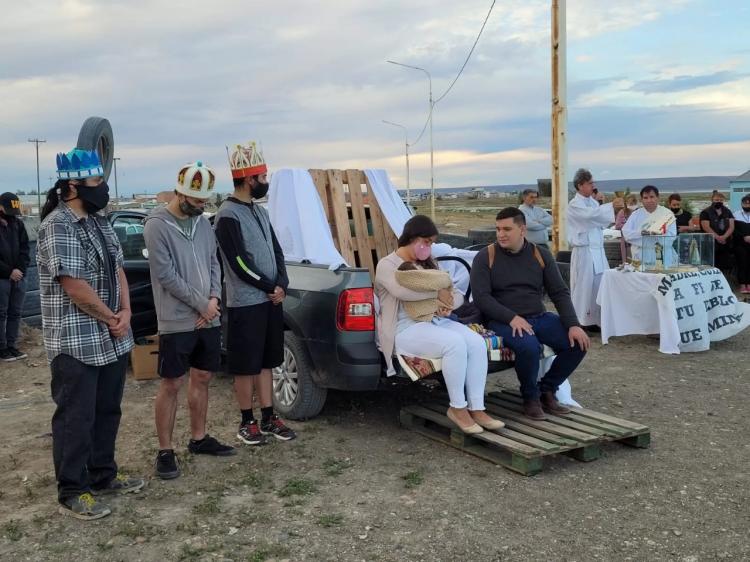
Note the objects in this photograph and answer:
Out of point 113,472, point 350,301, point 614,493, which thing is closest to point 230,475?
point 113,472

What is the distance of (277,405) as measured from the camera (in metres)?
5.96

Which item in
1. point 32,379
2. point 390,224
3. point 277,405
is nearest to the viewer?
point 277,405

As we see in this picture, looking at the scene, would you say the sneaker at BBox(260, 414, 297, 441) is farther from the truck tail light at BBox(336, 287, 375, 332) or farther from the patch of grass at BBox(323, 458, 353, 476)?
the truck tail light at BBox(336, 287, 375, 332)

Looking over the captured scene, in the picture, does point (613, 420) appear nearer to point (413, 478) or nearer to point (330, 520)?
point (413, 478)

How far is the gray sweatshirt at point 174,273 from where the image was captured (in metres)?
4.62

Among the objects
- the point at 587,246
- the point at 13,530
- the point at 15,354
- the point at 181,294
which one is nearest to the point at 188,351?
the point at 181,294

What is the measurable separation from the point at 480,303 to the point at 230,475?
7.15 ft

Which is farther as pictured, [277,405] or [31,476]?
[277,405]

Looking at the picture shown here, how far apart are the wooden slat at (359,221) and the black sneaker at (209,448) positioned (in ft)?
7.76

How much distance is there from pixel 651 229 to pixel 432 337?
Result: 5.30 metres

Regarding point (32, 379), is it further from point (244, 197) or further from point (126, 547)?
point (126, 547)

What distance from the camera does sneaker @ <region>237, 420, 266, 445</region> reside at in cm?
528

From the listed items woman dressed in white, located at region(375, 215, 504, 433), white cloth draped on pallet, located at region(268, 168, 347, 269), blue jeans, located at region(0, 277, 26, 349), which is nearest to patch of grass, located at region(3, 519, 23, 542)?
woman dressed in white, located at region(375, 215, 504, 433)

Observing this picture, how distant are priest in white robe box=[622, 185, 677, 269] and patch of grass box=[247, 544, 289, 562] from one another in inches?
263
